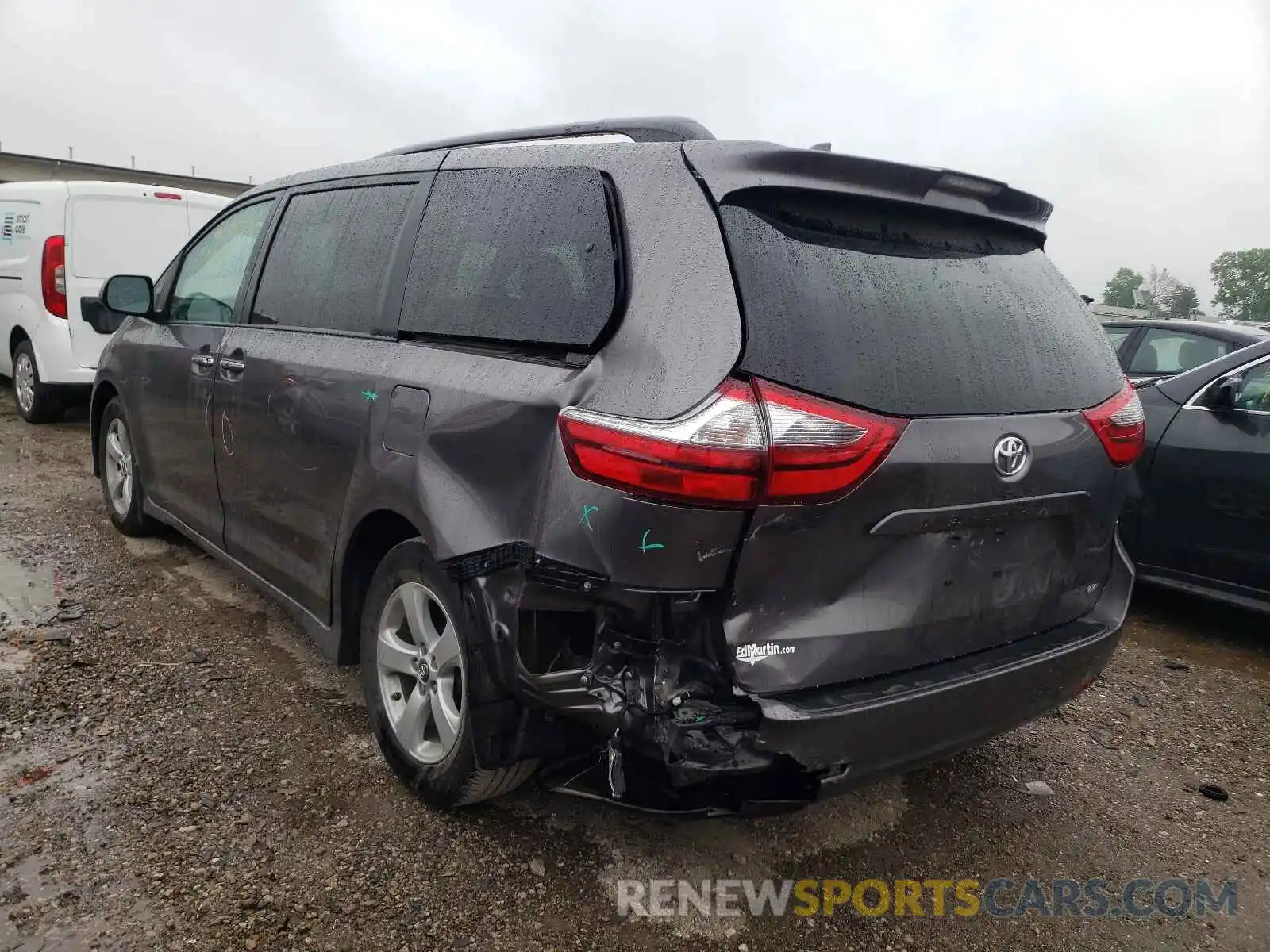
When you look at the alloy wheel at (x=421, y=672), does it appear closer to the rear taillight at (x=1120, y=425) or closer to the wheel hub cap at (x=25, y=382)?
the rear taillight at (x=1120, y=425)

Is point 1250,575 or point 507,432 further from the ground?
point 507,432

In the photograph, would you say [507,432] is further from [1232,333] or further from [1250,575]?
[1232,333]

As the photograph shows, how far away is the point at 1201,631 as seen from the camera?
15.4ft

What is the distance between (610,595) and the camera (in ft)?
6.36

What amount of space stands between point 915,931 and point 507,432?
1.59m

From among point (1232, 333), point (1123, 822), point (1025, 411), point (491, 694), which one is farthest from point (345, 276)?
point (1232, 333)

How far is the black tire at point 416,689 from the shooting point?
235 centimetres

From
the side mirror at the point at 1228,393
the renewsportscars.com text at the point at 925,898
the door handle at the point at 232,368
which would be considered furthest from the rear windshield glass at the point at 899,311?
the side mirror at the point at 1228,393

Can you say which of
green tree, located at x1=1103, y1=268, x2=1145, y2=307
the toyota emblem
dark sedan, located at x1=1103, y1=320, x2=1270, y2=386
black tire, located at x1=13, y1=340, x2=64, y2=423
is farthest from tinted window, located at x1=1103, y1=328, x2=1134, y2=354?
green tree, located at x1=1103, y1=268, x2=1145, y2=307

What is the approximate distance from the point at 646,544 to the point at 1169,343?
210 inches

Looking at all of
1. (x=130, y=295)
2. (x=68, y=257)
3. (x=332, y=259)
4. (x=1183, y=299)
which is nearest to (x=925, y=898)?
(x=332, y=259)

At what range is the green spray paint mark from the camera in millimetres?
1878

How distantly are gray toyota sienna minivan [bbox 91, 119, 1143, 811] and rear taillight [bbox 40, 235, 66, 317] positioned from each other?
603cm

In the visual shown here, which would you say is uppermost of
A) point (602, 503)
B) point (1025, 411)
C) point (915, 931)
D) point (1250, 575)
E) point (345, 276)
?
point (345, 276)
